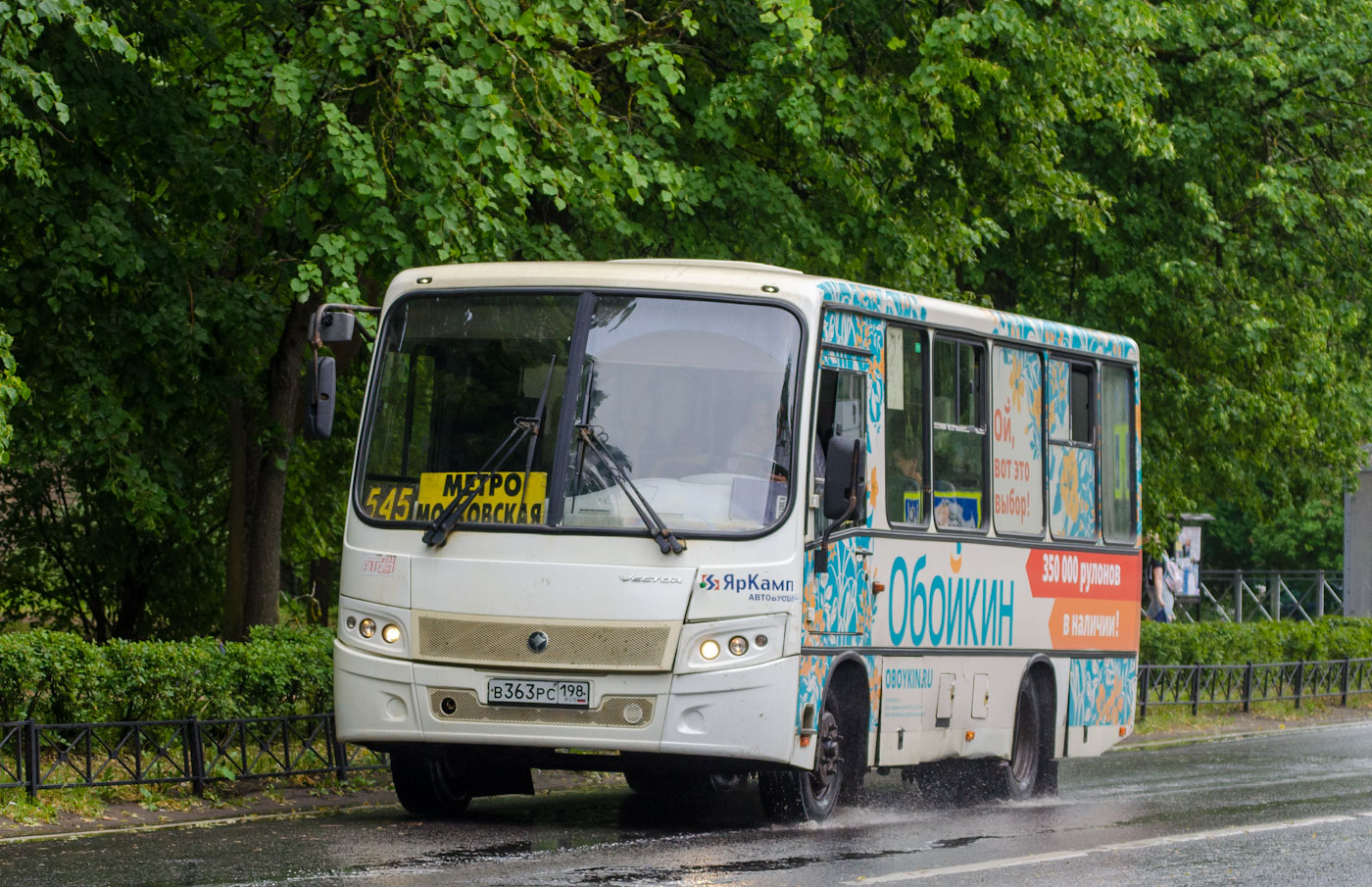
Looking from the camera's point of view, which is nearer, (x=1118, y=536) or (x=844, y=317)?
(x=844, y=317)

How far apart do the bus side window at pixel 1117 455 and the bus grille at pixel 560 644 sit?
6174 mm

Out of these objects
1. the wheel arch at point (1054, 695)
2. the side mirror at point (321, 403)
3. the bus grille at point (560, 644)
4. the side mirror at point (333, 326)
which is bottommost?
the wheel arch at point (1054, 695)

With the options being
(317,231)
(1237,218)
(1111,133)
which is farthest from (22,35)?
(1237,218)

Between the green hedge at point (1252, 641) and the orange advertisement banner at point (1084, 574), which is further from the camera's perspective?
the green hedge at point (1252, 641)

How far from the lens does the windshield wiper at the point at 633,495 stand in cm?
1162

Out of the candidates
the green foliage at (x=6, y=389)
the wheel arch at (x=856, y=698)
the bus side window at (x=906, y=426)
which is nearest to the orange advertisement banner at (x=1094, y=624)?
the bus side window at (x=906, y=426)

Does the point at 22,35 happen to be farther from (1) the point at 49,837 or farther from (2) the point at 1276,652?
(2) the point at 1276,652

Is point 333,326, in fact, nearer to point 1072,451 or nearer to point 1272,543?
point 1072,451

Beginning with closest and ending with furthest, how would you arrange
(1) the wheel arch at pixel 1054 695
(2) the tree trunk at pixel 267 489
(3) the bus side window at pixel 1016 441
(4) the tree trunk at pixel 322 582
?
(3) the bus side window at pixel 1016 441
(1) the wheel arch at pixel 1054 695
(2) the tree trunk at pixel 267 489
(4) the tree trunk at pixel 322 582

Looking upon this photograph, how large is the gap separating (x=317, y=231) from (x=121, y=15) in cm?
242

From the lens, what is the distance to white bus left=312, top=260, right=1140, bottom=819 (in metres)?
11.6

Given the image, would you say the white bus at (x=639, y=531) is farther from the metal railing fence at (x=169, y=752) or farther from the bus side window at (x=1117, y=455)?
the bus side window at (x=1117, y=455)

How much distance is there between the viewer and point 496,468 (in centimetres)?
1205

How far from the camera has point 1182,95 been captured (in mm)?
25250
